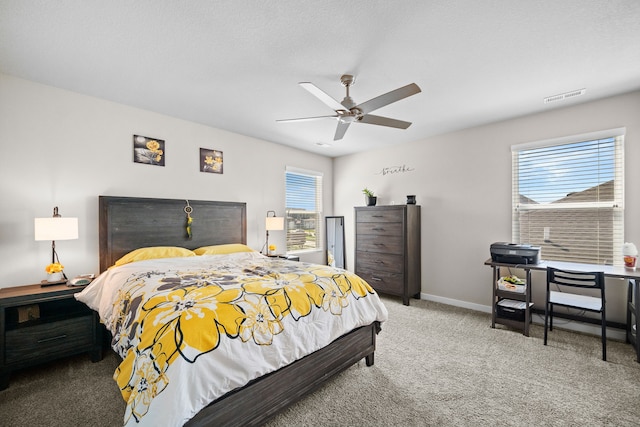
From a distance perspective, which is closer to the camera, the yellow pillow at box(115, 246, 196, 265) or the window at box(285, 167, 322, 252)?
the yellow pillow at box(115, 246, 196, 265)

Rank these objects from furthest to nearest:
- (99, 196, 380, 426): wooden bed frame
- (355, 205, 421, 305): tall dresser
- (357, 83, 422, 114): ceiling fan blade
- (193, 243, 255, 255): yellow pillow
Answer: (355, 205, 421, 305): tall dresser, (193, 243, 255, 255): yellow pillow, (357, 83, 422, 114): ceiling fan blade, (99, 196, 380, 426): wooden bed frame

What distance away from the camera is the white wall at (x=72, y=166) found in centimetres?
253

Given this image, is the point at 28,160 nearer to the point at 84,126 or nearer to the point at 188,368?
the point at 84,126

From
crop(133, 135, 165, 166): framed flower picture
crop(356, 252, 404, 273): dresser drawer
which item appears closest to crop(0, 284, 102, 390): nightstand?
crop(133, 135, 165, 166): framed flower picture

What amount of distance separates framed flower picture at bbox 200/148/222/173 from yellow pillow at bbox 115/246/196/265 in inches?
47.0

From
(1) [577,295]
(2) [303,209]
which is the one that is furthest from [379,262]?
(1) [577,295]

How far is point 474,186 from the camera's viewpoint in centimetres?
Answer: 393

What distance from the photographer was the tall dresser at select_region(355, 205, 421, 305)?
13.6ft

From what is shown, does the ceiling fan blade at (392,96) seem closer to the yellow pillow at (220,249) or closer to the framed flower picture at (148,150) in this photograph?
the yellow pillow at (220,249)

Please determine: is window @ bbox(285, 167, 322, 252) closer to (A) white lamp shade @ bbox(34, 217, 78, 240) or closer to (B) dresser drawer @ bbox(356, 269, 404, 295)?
(B) dresser drawer @ bbox(356, 269, 404, 295)

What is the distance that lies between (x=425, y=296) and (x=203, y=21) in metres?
4.42

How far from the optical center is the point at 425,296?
4410 mm

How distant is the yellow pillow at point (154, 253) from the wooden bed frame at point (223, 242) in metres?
0.23


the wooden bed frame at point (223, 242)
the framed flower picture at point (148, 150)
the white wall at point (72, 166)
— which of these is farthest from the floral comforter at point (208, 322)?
the framed flower picture at point (148, 150)
